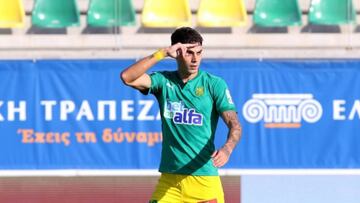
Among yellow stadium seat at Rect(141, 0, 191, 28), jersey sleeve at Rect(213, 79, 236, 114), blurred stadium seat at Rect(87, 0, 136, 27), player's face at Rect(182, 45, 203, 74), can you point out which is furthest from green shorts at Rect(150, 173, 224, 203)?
yellow stadium seat at Rect(141, 0, 191, 28)

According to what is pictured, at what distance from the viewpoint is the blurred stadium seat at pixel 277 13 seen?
39.9 ft

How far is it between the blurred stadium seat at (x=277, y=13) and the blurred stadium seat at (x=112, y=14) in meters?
1.66

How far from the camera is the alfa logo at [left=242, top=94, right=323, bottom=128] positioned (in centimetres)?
988

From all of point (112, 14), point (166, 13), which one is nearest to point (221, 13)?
point (166, 13)

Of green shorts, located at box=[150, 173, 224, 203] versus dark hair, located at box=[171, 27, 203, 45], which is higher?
dark hair, located at box=[171, 27, 203, 45]

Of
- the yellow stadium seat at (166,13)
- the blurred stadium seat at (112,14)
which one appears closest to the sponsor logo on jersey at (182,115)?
the blurred stadium seat at (112,14)

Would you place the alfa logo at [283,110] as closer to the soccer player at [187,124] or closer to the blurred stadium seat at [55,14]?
the blurred stadium seat at [55,14]

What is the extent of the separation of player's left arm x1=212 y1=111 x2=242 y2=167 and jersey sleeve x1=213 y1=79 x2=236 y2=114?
34 mm

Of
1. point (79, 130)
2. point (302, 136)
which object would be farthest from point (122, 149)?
point (302, 136)

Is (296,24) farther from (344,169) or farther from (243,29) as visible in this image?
(344,169)

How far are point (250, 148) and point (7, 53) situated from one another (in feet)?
11.5

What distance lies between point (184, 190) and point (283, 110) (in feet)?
15.2

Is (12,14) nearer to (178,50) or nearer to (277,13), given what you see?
(277,13)

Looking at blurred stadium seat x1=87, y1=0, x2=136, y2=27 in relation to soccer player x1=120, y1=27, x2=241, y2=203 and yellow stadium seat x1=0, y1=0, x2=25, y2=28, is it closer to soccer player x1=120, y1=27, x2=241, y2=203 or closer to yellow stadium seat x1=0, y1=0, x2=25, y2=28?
yellow stadium seat x1=0, y1=0, x2=25, y2=28
